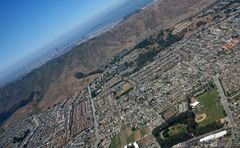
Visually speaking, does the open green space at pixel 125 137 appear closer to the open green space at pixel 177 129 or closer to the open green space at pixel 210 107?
the open green space at pixel 177 129

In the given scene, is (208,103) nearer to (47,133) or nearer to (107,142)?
(107,142)

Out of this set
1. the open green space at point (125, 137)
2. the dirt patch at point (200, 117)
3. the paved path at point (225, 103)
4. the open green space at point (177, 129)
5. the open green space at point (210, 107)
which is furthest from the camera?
the open green space at point (125, 137)

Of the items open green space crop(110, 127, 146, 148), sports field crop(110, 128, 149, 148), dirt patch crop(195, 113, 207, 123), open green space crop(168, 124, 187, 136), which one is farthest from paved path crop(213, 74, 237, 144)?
open green space crop(110, 127, 146, 148)

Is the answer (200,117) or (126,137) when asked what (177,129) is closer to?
(200,117)

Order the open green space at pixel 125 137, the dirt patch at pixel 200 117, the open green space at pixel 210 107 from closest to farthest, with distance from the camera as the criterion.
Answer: the open green space at pixel 210 107, the dirt patch at pixel 200 117, the open green space at pixel 125 137

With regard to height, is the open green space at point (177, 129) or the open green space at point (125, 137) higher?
the open green space at point (177, 129)

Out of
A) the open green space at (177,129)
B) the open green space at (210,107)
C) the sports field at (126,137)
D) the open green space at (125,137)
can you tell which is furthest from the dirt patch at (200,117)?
the open green space at (125,137)

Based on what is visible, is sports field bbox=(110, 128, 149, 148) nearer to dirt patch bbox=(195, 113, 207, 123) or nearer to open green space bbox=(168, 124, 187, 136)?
open green space bbox=(168, 124, 187, 136)

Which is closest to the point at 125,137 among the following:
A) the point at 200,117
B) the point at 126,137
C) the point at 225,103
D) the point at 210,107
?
the point at 126,137
